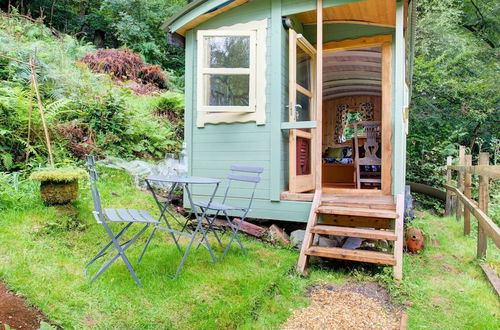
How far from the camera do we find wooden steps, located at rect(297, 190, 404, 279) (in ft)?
10.2

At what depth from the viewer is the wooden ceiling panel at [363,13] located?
376 centimetres

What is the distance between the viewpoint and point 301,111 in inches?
172

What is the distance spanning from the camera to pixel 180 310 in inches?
91.3

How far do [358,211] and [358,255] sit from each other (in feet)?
1.53

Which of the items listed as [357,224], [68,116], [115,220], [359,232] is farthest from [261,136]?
[68,116]

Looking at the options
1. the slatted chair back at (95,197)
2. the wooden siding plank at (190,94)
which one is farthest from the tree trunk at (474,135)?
the slatted chair back at (95,197)

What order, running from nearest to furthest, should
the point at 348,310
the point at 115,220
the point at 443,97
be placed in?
the point at 115,220
the point at 348,310
the point at 443,97

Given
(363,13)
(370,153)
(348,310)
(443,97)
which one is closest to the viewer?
(348,310)

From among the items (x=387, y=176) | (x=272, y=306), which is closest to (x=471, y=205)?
(x=387, y=176)

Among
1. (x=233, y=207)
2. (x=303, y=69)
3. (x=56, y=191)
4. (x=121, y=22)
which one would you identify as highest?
(x=121, y=22)

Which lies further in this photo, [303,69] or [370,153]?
[370,153]

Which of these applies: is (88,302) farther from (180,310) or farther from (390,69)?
(390,69)

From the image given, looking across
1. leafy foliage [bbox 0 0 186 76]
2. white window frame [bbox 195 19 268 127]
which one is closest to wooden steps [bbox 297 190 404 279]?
white window frame [bbox 195 19 268 127]

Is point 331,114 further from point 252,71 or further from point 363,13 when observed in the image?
point 252,71
